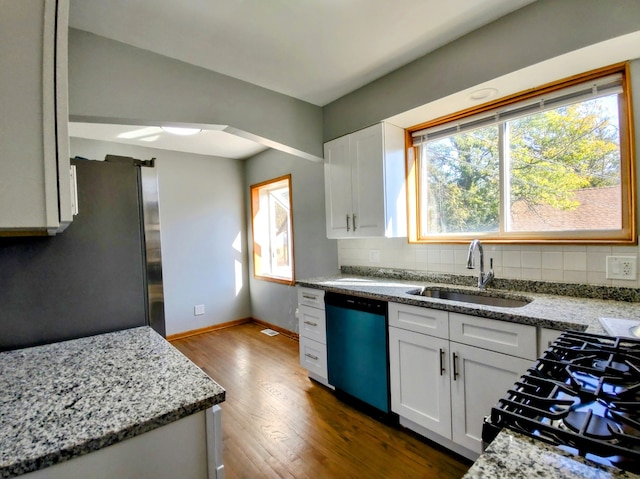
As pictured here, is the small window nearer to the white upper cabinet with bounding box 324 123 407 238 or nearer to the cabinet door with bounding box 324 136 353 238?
the cabinet door with bounding box 324 136 353 238

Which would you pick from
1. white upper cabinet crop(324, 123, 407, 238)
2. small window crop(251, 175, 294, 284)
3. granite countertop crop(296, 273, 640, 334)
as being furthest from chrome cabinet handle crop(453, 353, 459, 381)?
small window crop(251, 175, 294, 284)

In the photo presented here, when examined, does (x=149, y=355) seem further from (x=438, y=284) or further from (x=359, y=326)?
(x=438, y=284)

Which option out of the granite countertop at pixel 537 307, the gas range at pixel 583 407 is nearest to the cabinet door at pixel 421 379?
the granite countertop at pixel 537 307

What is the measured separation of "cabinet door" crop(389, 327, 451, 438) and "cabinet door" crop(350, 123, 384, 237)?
85 centimetres

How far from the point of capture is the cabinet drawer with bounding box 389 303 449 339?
1720 millimetres

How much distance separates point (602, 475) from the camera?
17.8 inches

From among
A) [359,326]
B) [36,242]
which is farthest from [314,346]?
[36,242]

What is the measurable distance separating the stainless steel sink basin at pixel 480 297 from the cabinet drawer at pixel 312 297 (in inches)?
29.0

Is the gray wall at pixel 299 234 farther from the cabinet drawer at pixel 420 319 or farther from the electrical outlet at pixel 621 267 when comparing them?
the electrical outlet at pixel 621 267

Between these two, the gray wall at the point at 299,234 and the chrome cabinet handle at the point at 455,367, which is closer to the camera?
the chrome cabinet handle at the point at 455,367

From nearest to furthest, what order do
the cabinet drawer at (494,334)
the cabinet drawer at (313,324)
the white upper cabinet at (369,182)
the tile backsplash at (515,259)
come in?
the cabinet drawer at (494,334)
the tile backsplash at (515,259)
the white upper cabinet at (369,182)
the cabinet drawer at (313,324)

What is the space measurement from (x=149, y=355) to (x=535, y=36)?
2.37 m

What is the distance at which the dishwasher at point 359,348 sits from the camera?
80.4 inches

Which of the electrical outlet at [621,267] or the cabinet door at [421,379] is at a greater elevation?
the electrical outlet at [621,267]
